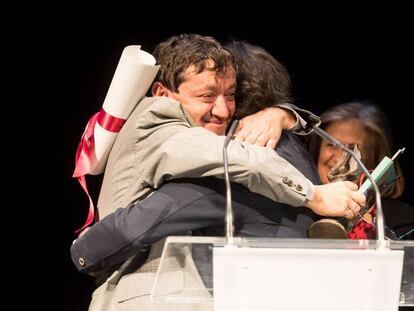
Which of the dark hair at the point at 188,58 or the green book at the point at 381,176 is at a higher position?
the dark hair at the point at 188,58

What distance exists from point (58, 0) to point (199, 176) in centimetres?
111

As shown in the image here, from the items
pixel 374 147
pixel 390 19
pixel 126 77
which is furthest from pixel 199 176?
pixel 390 19

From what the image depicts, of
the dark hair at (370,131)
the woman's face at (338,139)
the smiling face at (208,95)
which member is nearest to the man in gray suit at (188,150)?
the smiling face at (208,95)

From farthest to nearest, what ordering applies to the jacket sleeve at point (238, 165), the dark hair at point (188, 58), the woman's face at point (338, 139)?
the woman's face at point (338, 139) → the dark hair at point (188, 58) → the jacket sleeve at point (238, 165)

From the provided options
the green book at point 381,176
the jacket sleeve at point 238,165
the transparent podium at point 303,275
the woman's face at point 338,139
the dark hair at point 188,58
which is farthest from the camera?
the woman's face at point 338,139

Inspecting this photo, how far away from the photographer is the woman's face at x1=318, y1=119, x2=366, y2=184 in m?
2.64

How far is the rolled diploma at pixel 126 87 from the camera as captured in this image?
203cm

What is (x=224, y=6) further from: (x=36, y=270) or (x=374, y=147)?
(x=36, y=270)

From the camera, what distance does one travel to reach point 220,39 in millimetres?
2816

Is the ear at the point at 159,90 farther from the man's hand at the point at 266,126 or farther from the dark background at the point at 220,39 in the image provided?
the dark background at the point at 220,39

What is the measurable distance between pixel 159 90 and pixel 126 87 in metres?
0.17

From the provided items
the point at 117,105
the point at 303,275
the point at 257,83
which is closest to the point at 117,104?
the point at 117,105

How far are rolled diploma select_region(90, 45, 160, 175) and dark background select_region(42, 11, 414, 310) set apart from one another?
0.64 meters

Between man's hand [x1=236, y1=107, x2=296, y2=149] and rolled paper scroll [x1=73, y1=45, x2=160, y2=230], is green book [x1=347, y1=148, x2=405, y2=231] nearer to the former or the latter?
man's hand [x1=236, y1=107, x2=296, y2=149]
